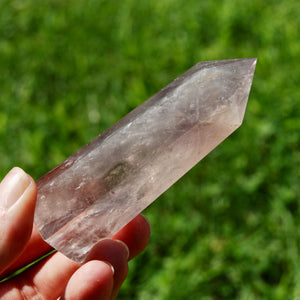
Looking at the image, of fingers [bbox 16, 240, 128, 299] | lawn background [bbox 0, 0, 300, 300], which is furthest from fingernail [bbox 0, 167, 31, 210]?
lawn background [bbox 0, 0, 300, 300]

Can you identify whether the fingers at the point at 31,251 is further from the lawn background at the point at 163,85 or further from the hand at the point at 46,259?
the lawn background at the point at 163,85

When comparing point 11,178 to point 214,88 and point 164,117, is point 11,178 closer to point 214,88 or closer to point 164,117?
point 164,117

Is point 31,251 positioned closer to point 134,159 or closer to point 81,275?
point 81,275

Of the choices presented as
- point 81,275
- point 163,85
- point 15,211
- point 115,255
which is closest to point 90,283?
point 81,275

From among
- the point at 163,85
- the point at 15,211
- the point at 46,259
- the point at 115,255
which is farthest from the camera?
the point at 163,85

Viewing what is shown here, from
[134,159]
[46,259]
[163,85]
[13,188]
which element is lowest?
[163,85]

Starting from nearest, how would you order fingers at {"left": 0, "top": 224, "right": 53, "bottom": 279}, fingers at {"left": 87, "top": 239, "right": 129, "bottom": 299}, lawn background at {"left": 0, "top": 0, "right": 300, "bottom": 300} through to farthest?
fingers at {"left": 87, "top": 239, "right": 129, "bottom": 299} < fingers at {"left": 0, "top": 224, "right": 53, "bottom": 279} < lawn background at {"left": 0, "top": 0, "right": 300, "bottom": 300}

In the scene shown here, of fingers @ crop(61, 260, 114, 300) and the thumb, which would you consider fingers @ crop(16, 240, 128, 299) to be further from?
the thumb

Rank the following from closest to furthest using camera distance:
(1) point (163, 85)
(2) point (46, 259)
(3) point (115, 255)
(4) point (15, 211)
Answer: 1. (4) point (15, 211)
2. (3) point (115, 255)
3. (2) point (46, 259)
4. (1) point (163, 85)
